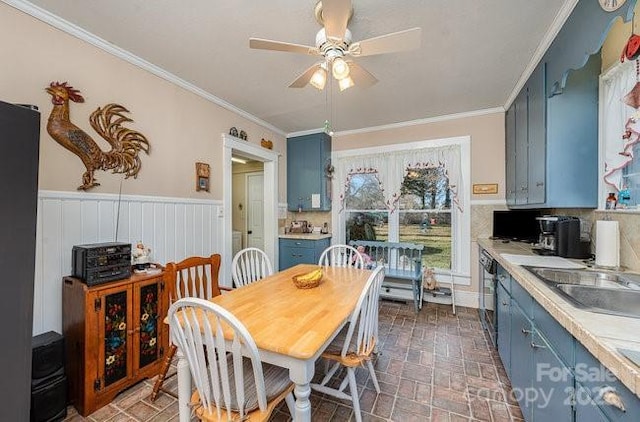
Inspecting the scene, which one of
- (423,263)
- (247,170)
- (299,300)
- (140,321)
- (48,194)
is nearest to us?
(299,300)

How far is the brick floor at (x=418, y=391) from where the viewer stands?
1607 mm

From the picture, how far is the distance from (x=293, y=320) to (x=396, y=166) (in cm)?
302

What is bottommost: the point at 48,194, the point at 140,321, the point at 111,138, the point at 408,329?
the point at 408,329

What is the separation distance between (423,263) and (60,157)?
3932 mm

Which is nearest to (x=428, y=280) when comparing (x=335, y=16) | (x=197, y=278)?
(x=197, y=278)

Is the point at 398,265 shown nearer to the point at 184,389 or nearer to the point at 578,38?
the point at 578,38

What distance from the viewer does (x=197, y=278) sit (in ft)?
6.60

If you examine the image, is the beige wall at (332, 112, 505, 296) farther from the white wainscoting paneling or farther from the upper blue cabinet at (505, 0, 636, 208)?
the white wainscoting paneling

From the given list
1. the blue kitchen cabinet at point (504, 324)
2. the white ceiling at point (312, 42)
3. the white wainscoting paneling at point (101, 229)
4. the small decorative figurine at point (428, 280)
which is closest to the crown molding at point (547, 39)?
the white ceiling at point (312, 42)

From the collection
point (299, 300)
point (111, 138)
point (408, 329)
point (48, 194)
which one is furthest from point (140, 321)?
point (408, 329)

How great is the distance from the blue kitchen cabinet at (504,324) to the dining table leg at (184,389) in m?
1.99

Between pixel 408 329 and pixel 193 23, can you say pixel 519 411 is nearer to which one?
pixel 408 329

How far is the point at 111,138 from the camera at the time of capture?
203 cm

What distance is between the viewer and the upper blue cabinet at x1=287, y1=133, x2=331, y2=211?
4.09 meters
